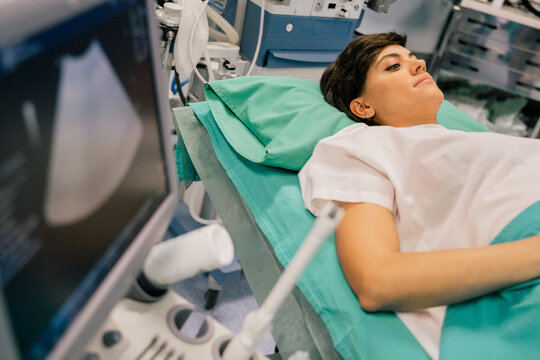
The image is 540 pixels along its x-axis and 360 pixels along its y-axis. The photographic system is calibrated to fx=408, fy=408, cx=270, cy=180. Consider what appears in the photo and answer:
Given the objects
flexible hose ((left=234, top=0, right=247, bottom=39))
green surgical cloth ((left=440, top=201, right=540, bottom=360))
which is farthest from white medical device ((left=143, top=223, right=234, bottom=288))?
flexible hose ((left=234, top=0, right=247, bottom=39))

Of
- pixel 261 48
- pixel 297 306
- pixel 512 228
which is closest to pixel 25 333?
pixel 297 306

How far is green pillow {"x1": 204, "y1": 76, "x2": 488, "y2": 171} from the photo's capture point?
1.04 meters

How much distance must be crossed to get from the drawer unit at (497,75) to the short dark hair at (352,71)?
5.18 ft

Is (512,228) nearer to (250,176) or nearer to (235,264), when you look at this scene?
(250,176)

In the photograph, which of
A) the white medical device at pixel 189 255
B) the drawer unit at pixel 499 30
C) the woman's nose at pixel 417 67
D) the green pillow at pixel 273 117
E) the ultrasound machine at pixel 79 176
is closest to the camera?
the ultrasound machine at pixel 79 176

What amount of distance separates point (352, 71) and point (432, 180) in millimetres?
482

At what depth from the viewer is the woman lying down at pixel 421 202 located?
698mm

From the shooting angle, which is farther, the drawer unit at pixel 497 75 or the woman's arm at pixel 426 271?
the drawer unit at pixel 497 75

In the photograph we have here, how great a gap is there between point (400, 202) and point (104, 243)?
64 centimetres

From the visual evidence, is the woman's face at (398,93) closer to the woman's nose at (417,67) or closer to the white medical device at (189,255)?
the woman's nose at (417,67)

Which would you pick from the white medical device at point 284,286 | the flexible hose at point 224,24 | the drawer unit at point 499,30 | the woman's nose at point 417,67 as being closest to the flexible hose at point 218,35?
the flexible hose at point 224,24

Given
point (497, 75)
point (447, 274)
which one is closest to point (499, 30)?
point (497, 75)

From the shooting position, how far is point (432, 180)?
3.03 ft

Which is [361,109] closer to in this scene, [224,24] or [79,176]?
[224,24]
